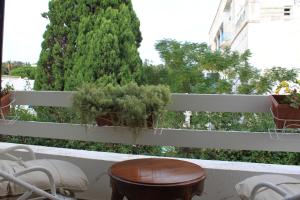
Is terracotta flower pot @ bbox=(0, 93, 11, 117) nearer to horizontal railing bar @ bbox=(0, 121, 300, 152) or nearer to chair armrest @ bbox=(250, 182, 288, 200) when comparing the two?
horizontal railing bar @ bbox=(0, 121, 300, 152)

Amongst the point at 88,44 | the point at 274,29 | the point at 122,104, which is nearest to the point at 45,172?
the point at 122,104

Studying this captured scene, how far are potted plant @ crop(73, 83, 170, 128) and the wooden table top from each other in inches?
13.7

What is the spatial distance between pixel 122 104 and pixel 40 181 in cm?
77

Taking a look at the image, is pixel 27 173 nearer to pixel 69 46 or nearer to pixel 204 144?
pixel 204 144

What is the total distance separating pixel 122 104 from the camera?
231 centimetres

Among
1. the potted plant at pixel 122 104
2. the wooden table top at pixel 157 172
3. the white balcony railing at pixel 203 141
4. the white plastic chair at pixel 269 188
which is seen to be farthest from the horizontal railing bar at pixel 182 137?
the white plastic chair at pixel 269 188

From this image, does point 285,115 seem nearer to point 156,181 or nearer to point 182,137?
point 182,137

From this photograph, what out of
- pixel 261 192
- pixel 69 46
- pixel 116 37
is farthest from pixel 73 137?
pixel 69 46

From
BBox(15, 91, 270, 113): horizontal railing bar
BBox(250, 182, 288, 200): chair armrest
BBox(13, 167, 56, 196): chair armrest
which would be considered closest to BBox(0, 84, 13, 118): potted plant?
BBox(15, 91, 270, 113): horizontal railing bar

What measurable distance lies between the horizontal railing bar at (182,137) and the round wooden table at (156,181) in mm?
500

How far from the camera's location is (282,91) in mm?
2377

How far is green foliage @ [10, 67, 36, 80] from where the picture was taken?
5332 mm

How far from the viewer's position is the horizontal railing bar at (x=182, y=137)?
7.77 feet

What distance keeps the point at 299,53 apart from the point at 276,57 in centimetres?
54
